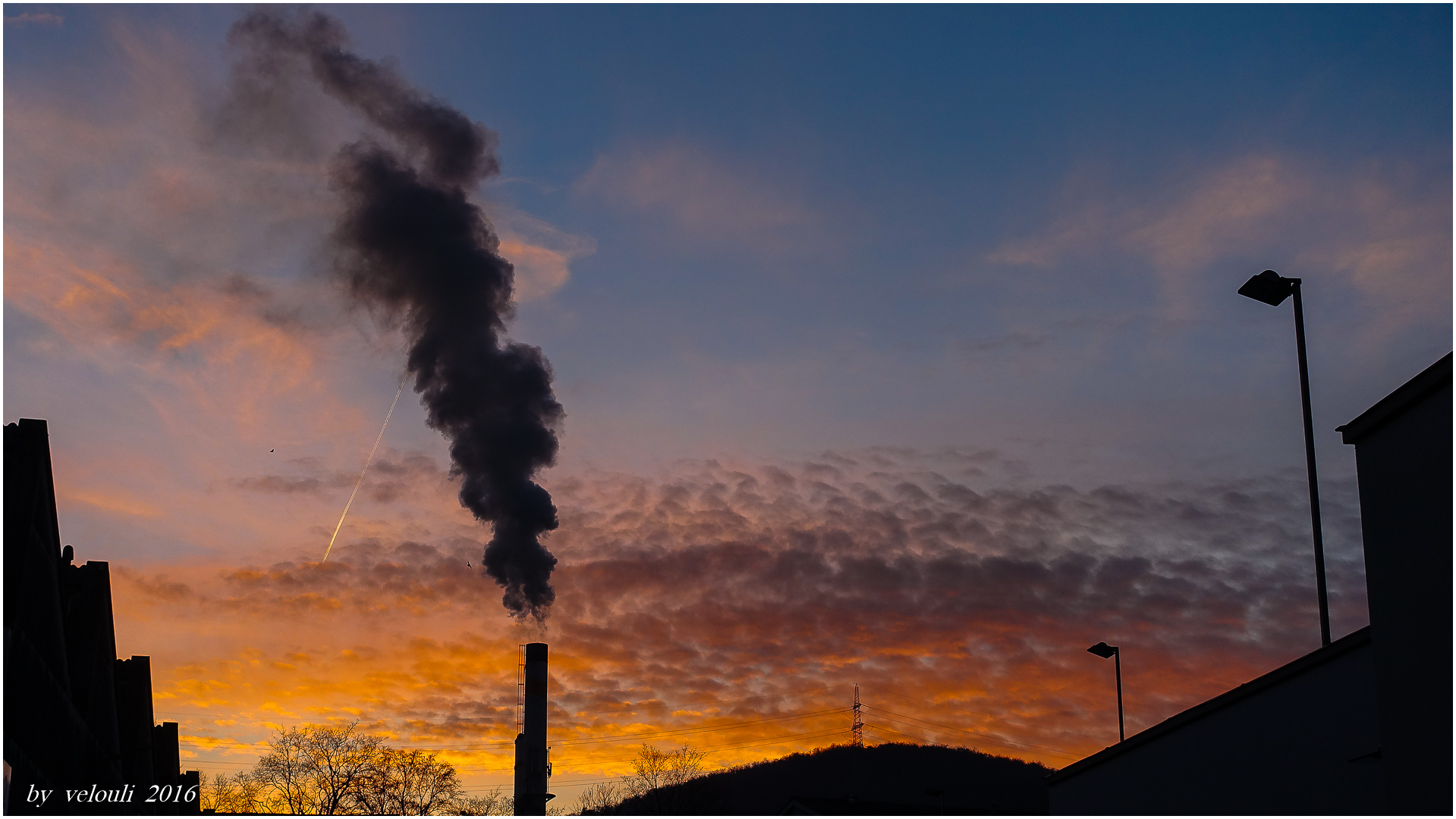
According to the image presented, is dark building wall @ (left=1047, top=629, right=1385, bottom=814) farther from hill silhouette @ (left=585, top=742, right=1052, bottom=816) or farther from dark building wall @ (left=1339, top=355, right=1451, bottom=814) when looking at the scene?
hill silhouette @ (left=585, top=742, right=1052, bottom=816)

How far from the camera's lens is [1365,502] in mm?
11172

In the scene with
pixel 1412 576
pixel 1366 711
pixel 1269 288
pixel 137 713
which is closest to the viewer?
pixel 1412 576

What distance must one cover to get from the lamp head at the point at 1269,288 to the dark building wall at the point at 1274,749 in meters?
6.25

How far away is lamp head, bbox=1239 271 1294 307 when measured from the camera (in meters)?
18.8

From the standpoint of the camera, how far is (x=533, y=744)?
4872 centimetres

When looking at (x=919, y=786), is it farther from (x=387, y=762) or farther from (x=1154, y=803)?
(x=1154, y=803)

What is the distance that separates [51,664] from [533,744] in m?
26.0

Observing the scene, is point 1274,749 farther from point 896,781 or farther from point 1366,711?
point 896,781

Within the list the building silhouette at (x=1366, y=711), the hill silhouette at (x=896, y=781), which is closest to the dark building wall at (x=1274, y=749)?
the building silhouette at (x=1366, y=711)

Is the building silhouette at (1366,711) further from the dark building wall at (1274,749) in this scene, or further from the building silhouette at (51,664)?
the building silhouette at (51,664)

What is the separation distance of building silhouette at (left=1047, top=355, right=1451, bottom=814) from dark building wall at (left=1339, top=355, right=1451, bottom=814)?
0.04ft

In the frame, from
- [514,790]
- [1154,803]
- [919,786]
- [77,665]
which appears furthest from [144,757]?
[919,786]

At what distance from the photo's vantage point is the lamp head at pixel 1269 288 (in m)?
18.8

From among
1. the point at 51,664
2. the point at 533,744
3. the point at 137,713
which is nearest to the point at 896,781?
the point at 533,744
